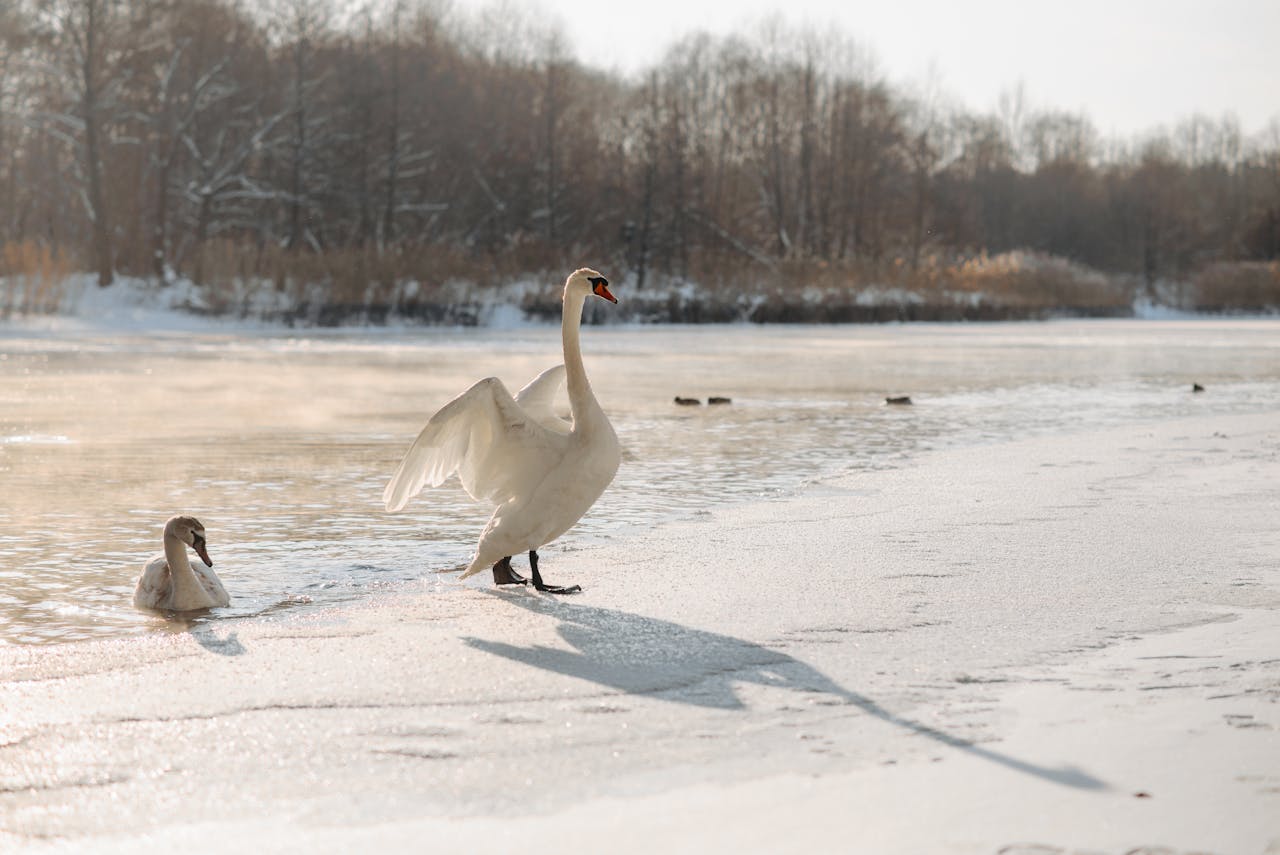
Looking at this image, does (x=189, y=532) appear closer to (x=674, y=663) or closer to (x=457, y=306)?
(x=674, y=663)

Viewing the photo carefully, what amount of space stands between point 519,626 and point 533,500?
1.98ft

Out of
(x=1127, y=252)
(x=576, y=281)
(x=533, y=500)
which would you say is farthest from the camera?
(x=1127, y=252)

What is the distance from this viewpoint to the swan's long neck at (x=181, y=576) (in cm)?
505

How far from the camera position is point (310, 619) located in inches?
195

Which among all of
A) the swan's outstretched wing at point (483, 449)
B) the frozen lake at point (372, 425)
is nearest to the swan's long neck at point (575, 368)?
the swan's outstretched wing at point (483, 449)

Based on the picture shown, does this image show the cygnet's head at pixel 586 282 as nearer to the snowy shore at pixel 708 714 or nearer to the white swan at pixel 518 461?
the white swan at pixel 518 461

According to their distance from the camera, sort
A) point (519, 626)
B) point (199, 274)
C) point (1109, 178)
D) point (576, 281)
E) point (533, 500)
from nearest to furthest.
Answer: point (519, 626) < point (533, 500) < point (576, 281) < point (199, 274) < point (1109, 178)

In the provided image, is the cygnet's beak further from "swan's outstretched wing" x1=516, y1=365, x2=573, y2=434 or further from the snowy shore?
"swan's outstretched wing" x1=516, y1=365, x2=573, y2=434

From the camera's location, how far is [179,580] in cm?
505

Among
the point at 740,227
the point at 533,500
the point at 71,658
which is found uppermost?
the point at 740,227

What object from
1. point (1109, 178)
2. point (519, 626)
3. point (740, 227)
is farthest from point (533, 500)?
point (1109, 178)

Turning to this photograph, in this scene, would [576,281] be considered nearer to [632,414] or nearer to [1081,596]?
[1081,596]

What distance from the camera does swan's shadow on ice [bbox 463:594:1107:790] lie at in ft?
12.6

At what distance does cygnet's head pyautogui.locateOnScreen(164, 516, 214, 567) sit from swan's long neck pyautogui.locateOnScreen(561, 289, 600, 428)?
1419 millimetres
